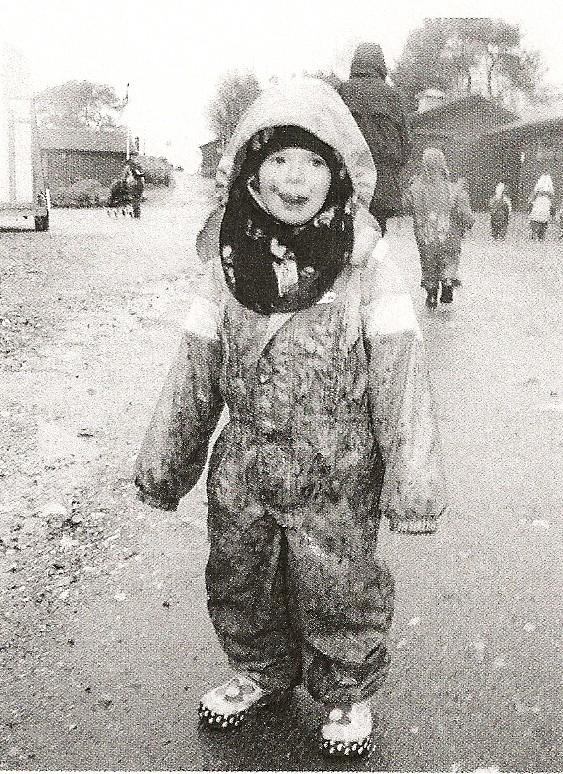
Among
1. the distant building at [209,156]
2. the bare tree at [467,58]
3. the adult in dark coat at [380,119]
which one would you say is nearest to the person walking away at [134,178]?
the distant building at [209,156]

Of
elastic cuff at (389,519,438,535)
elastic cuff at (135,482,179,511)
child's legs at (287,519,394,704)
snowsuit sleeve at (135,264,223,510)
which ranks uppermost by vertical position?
snowsuit sleeve at (135,264,223,510)

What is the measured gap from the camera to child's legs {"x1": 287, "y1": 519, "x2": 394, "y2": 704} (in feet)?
5.07

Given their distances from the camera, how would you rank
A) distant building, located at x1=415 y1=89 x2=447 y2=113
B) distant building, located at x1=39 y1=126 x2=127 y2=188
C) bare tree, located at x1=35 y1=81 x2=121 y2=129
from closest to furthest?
bare tree, located at x1=35 y1=81 x2=121 y2=129 → distant building, located at x1=39 y1=126 x2=127 y2=188 → distant building, located at x1=415 y1=89 x2=447 y2=113

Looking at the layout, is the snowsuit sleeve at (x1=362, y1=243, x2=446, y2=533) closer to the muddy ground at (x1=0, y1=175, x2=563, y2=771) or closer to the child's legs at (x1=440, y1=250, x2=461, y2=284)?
the muddy ground at (x1=0, y1=175, x2=563, y2=771)

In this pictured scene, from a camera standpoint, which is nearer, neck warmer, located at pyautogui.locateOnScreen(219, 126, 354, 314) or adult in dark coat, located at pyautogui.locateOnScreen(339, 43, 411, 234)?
neck warmer, located at pyautogui.locateOnScreen(219, 126, 354, 314)

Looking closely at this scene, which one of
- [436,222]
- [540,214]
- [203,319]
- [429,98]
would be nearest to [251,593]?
[203,319]

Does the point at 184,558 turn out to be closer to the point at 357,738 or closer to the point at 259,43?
the point at 357,738

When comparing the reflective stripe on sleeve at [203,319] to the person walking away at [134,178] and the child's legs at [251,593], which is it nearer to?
the child's legs at [251,593]

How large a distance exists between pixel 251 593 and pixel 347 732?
0.37 m

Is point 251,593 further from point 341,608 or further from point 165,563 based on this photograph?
point 165,563

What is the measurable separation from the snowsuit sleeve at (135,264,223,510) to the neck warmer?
0.28 feet

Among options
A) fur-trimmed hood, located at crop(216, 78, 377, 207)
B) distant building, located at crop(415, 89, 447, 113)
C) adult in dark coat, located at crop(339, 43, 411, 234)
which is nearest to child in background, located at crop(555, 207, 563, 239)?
distant building, located at crop(415, 89, 447, 113)

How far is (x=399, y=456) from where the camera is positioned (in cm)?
148

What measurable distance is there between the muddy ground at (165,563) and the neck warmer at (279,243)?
0.54m
